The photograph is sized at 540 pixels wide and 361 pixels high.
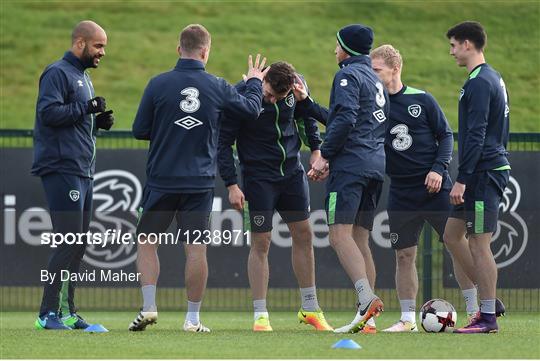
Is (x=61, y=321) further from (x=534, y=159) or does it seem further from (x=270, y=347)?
(x=534, y=159)

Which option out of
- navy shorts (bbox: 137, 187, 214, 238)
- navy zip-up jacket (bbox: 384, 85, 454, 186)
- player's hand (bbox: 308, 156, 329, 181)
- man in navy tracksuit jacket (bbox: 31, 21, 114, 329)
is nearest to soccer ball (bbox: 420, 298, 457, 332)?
navy zip-up jacket (bbox: 384, 85, 454, 186)

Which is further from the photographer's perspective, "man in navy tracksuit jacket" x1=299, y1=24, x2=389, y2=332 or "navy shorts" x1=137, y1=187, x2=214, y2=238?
"navy shorts" x1=137, y1=187, x2=214, y2=238

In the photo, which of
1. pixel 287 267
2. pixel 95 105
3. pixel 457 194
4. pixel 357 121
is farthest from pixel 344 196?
pixel 287 267

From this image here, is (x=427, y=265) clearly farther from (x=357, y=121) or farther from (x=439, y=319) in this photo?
(x=357, y=121)

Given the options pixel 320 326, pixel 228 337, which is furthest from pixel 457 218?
pixel 228 337

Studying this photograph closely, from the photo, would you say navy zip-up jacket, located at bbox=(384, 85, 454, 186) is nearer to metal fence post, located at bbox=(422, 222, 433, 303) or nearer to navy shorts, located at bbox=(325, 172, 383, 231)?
navy shorts, located at bbox=(325, 172, 383, 231)

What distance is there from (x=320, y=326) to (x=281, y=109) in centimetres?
174

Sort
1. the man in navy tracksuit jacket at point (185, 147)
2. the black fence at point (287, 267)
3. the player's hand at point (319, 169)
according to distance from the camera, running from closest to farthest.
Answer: the man in navy tracksuit jacket at point (185, 147), the player's hand at point (319, 169), the black fence at point (287, 267)

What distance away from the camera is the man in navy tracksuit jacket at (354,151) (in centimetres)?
957

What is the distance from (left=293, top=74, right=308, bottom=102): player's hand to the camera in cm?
1020

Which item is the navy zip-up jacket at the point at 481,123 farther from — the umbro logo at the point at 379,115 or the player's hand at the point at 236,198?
the player's hand at the point at 236,198

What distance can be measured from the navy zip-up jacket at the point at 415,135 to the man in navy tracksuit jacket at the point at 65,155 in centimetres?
235

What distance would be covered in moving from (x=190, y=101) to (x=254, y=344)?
1.99 meters

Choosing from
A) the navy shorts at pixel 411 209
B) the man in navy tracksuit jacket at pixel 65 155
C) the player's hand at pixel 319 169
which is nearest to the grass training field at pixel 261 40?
the navy shorts at pixel 411 209
